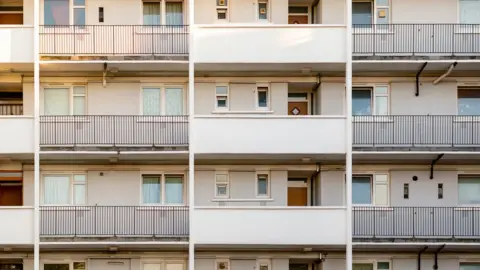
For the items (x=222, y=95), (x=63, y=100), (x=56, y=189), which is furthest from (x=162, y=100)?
(x=56, y=189)

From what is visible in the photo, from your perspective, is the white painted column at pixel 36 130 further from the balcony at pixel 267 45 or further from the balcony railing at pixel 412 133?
the balcony railing at pixel 412 133

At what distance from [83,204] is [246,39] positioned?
280 inches

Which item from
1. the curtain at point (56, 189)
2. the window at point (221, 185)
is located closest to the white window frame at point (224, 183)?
the window at point (221, 185)

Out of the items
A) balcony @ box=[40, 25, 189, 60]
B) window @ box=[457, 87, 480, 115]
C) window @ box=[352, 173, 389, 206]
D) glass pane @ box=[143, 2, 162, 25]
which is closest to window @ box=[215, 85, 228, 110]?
balcony @ box=[40, 25, 189, 60]

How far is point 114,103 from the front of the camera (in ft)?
68.7

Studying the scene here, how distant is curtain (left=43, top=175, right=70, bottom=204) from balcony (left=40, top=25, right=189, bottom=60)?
3766 millimetres

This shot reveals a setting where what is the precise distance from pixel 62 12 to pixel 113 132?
14.2ft

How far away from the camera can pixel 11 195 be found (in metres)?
21.2

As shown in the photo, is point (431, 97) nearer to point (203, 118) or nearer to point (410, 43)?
point (410, 43)

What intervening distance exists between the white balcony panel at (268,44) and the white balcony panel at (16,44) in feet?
16.2

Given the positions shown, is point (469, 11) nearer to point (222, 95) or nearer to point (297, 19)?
point (297, 19)

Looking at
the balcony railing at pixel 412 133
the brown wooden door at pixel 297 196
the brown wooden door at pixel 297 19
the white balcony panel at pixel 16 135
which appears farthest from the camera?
the brown wooden door at pixel 297 19

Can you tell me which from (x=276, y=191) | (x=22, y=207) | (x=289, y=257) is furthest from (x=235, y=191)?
(x=22, y=207)

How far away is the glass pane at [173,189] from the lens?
2097 centimetres
